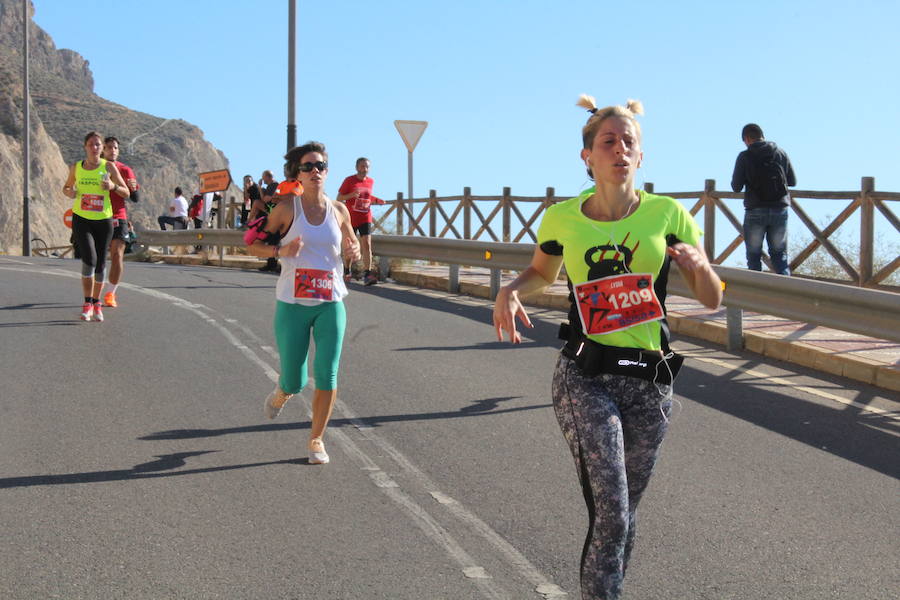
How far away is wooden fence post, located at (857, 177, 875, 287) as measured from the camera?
14.9 metres

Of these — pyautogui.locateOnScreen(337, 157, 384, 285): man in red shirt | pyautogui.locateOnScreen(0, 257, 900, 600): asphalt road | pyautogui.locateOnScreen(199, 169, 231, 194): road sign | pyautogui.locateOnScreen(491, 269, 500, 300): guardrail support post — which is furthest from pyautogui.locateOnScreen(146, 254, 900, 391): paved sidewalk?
pyautogui.locateOnScreen(199, 169, 231, 194): road sign

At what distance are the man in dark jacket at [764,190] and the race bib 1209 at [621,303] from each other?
33.7 ft

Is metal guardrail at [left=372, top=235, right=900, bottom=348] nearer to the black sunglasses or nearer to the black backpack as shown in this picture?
the black backpack

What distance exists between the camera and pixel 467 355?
33.9 ft

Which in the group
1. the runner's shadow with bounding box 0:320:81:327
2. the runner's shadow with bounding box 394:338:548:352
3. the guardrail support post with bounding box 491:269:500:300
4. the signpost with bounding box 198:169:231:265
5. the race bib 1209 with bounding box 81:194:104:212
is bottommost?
the runner's shadow with bounding box 0:320:81:327

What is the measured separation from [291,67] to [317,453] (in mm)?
17344

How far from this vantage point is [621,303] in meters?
3.93

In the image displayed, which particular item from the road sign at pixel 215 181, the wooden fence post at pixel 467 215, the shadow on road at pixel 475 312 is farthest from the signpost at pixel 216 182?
the shadow on road at pixel 475 312

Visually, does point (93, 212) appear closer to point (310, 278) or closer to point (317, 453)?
point (310, 278)

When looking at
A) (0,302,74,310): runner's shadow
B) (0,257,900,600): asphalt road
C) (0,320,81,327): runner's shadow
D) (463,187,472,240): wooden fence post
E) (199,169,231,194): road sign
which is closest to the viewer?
(0,257,900,600): asphalt road

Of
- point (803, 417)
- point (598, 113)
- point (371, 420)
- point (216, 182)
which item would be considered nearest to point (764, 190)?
point (803, 417)

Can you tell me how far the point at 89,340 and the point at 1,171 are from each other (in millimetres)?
58208

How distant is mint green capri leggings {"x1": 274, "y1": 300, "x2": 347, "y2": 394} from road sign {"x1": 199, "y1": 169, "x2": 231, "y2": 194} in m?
21.7

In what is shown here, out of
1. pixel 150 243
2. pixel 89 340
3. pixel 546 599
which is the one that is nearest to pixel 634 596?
pixel 546 599
